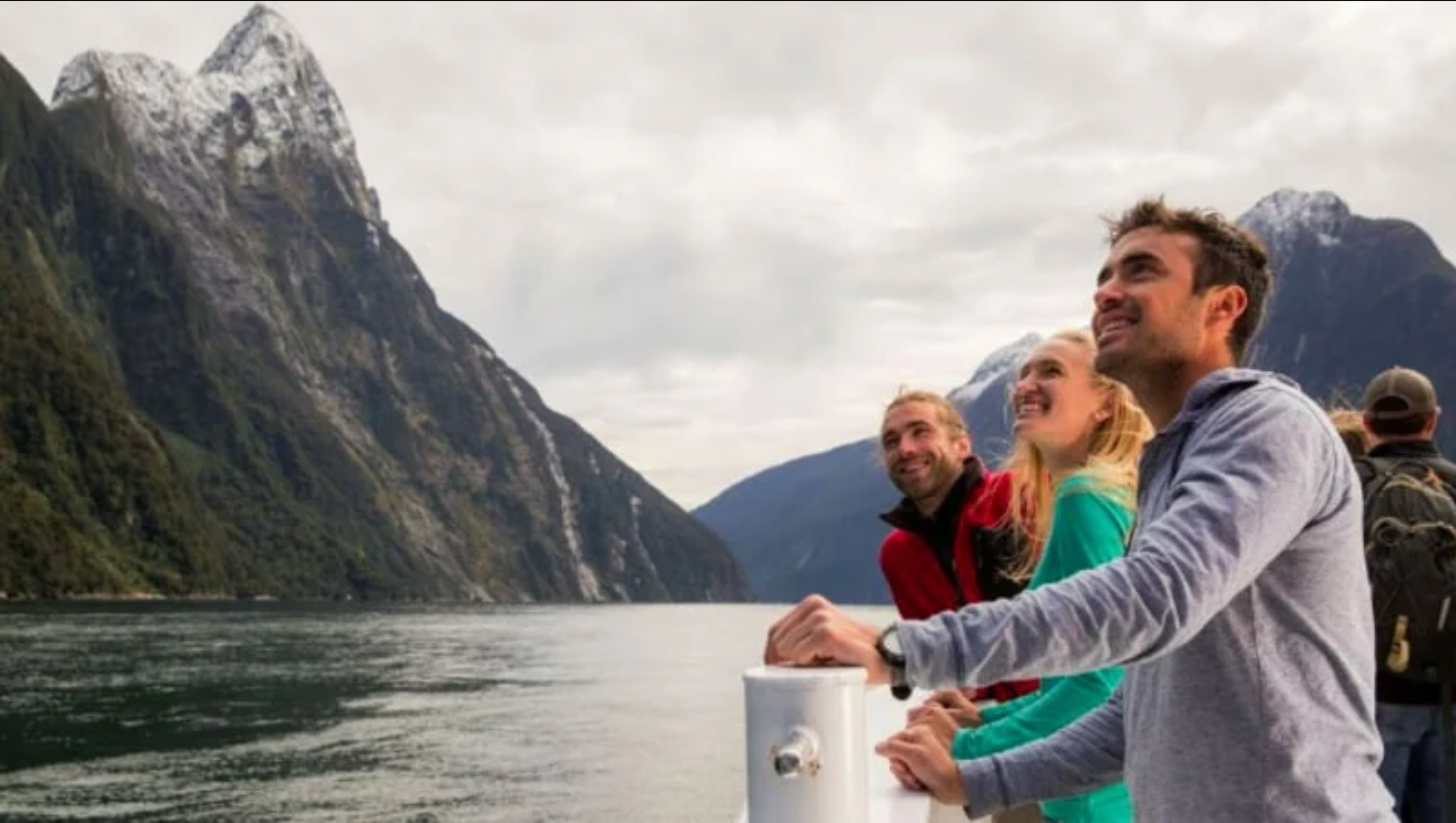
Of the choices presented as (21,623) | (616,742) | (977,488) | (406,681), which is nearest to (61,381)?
(21,623)

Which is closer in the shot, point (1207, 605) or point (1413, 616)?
point (1207, 605)

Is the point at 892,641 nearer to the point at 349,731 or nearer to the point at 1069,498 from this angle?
the point at 1069,498

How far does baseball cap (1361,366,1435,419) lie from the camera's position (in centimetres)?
586

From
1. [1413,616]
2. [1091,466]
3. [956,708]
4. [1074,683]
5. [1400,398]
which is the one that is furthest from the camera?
[1400,398]

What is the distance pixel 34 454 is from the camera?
160 metres

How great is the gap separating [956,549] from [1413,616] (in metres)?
1.85

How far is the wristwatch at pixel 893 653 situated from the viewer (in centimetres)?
212

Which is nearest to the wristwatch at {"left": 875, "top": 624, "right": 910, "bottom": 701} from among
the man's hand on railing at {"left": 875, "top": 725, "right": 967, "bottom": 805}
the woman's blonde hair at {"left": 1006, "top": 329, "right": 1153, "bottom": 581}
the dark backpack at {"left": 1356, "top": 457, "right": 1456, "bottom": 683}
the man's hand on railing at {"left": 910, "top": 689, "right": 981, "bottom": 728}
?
the woman's blonde hair at {"left": 1006, "top": 329, "right": 1153, "bottom": 581}

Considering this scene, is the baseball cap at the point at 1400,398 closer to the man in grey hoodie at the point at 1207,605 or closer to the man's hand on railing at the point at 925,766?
the man's hand on railing at the point at 925,766

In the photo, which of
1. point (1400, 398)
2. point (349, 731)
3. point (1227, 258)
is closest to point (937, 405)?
point (1400, 398)

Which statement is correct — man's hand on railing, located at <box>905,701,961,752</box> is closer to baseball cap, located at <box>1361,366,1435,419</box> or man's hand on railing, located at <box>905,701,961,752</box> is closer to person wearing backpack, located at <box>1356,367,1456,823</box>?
person wearing backpack, located at <box>1356,367,1456,823</box>

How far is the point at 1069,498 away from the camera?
359 cm

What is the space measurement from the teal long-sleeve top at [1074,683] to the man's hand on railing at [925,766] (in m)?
0.23

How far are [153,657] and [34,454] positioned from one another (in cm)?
9873
